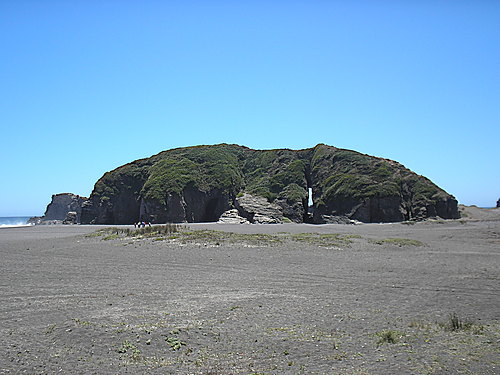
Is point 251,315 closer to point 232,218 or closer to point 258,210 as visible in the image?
point 258,210

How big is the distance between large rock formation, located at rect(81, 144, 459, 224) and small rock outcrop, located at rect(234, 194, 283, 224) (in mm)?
143

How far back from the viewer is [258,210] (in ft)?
191

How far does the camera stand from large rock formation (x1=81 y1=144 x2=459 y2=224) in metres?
56.1

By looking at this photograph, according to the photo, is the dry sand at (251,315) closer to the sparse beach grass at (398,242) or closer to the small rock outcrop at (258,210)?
the sparse beach grass at (398,242)

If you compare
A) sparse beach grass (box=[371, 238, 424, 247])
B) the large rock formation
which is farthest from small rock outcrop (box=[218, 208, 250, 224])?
sparse beach grass (box=[371, 238, 424, 247])

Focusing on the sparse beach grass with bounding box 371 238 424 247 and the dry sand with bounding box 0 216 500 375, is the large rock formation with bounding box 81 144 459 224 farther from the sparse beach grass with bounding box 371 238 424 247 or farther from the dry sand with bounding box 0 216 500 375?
the dry sand with bounding box 0 216 500 375

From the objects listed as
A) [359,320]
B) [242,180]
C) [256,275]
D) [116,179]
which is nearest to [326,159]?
[242,180]

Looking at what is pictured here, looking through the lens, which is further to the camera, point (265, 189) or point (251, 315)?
point (265, 189)

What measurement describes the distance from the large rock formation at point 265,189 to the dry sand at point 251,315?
38.6 meters

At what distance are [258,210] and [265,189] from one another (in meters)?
7.70

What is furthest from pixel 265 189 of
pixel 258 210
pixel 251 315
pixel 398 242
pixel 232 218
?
pixel 251 315

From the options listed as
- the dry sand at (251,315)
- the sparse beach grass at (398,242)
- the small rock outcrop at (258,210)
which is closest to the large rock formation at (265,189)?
the small rock outcrop at (258,210)

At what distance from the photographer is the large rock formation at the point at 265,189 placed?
2208 inches

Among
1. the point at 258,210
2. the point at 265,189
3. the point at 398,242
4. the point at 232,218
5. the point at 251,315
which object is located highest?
the point at 265,189
